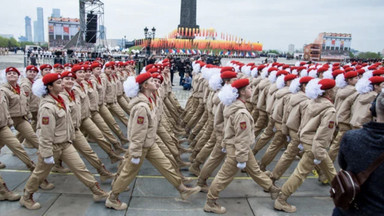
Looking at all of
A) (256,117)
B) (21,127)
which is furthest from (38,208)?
(256,117)

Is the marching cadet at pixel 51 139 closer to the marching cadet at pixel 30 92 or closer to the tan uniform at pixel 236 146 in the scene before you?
the tan uniform at pixel 236 146

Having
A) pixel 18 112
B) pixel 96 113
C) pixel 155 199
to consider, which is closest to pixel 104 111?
pixel 96 113

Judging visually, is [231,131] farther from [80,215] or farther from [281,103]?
[80,215]

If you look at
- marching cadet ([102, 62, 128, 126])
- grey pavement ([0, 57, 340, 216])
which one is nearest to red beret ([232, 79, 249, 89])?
grey pavement ([0, 57, 340, 216])

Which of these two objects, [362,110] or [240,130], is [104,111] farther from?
[362,110]

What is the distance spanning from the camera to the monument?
60.4m

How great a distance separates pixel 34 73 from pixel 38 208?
3.93m

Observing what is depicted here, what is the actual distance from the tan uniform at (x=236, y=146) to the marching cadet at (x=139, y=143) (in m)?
0.60

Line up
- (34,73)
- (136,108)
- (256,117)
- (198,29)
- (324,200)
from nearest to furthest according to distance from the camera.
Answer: (136,108) → (324,200) → (34,73) → (256,117) → (198,29)

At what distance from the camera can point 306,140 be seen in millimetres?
4598

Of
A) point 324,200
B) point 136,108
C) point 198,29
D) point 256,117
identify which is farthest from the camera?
point 198,29

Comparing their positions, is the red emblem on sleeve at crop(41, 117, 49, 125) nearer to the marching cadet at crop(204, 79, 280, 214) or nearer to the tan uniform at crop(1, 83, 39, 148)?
the tan uniform at crop(1, 83, 39, 148)

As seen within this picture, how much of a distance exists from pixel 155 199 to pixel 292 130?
2.56m

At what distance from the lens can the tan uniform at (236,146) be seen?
14.0ft
